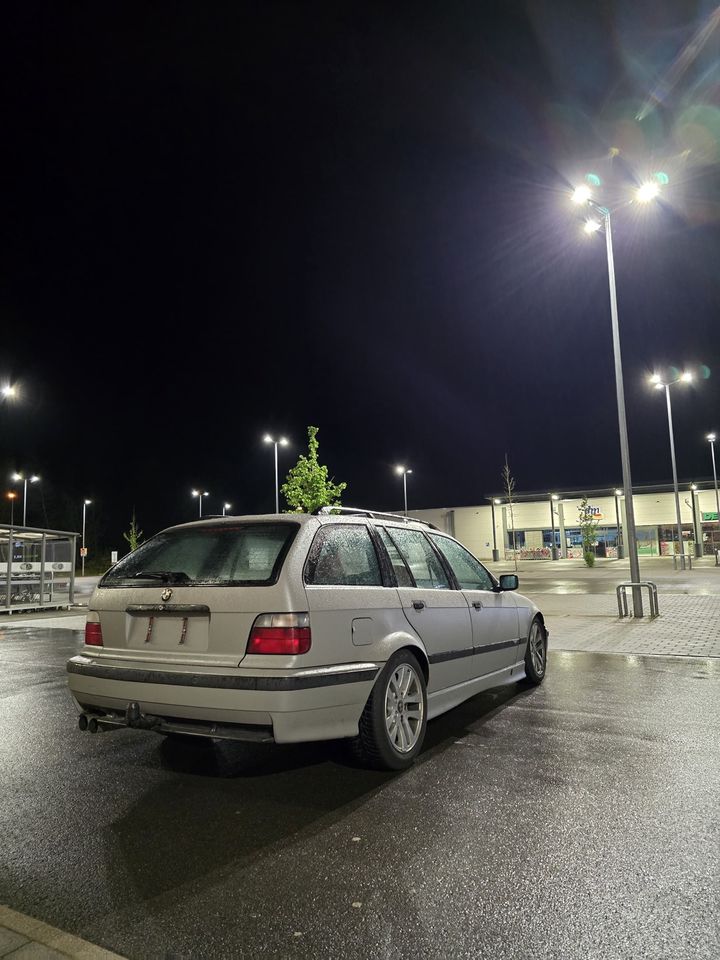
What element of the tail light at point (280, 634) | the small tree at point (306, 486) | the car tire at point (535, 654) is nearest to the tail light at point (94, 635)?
the tail light at point (280, 634)

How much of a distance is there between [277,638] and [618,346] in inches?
514

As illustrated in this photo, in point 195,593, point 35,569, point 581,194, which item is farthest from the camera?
point 35,569

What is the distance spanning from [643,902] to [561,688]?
426 cm


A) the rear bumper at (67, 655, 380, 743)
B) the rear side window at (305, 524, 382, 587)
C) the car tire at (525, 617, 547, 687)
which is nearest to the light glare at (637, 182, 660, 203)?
the car tire at (525, 617, 547, 687)

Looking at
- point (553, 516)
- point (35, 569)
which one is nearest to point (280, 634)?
point (35, 569)

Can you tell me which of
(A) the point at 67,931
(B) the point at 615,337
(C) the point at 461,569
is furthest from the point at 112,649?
(B) the point at 615,337

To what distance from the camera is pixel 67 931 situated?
7.84ft

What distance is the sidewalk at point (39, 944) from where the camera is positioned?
2227 mm

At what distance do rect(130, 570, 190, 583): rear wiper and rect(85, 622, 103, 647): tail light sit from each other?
1.33 feet

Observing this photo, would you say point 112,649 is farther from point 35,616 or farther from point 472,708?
point 35,616

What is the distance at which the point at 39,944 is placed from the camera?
2.30m

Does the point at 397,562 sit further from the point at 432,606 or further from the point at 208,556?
the point at 208,556

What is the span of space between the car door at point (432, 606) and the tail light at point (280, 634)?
101 centimetres

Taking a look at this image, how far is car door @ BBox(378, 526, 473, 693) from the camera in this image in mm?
4531
